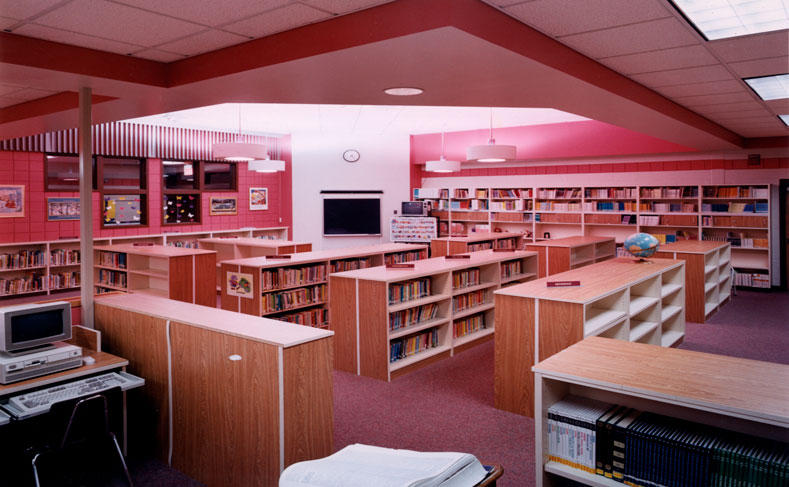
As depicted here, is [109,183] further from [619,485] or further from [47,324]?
[619,485]

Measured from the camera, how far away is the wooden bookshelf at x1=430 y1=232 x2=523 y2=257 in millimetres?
9922

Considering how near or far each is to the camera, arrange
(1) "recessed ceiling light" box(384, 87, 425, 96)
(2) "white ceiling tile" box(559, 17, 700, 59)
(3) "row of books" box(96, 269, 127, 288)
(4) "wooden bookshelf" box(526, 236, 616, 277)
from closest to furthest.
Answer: (2) "white ceiling tile" box(559, 17, 700, 59), (1) "recessed ceiling light" box(384, 87, 425, 96), (4) "wooden bookshelf" box(526, 236, 616, 277), (3) "row of books" box(96, 269, 127, 288)

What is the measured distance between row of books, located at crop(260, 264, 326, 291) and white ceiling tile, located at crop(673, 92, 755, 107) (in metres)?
5.14

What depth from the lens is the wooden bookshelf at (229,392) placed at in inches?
126

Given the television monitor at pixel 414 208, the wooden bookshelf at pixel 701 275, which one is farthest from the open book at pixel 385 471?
the television monitor at pixel 414 208

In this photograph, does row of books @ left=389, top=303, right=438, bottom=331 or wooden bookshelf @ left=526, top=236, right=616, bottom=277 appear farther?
wooden bookshelf @ left=526, top=236, right=616, bottom=277

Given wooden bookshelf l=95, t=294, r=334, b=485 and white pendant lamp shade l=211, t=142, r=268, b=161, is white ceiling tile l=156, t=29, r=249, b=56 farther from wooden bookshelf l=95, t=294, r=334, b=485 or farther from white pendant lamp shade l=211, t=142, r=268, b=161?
white pendant lamp shade l=211, t=142, r=268, b=161

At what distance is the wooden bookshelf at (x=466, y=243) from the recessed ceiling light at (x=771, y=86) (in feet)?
16.5

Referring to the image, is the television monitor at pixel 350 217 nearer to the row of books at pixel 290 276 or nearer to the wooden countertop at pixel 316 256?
the wooden countertop at pixel 316 256

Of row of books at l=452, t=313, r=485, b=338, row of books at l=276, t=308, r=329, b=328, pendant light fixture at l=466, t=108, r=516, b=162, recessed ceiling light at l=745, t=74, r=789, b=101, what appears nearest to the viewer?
recessed ceiling light at l=745, t=74, r=789, b=101

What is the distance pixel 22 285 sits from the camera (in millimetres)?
10227

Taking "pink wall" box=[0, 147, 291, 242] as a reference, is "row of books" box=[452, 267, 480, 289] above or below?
below

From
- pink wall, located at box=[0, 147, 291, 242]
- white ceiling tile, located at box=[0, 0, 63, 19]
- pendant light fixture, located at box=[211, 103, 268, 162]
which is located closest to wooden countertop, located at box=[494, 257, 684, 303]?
white ceiling tile, located at box=[0, 0, 63, 19]

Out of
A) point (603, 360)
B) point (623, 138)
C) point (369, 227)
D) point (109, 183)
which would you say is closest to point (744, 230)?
point (623, 138)
